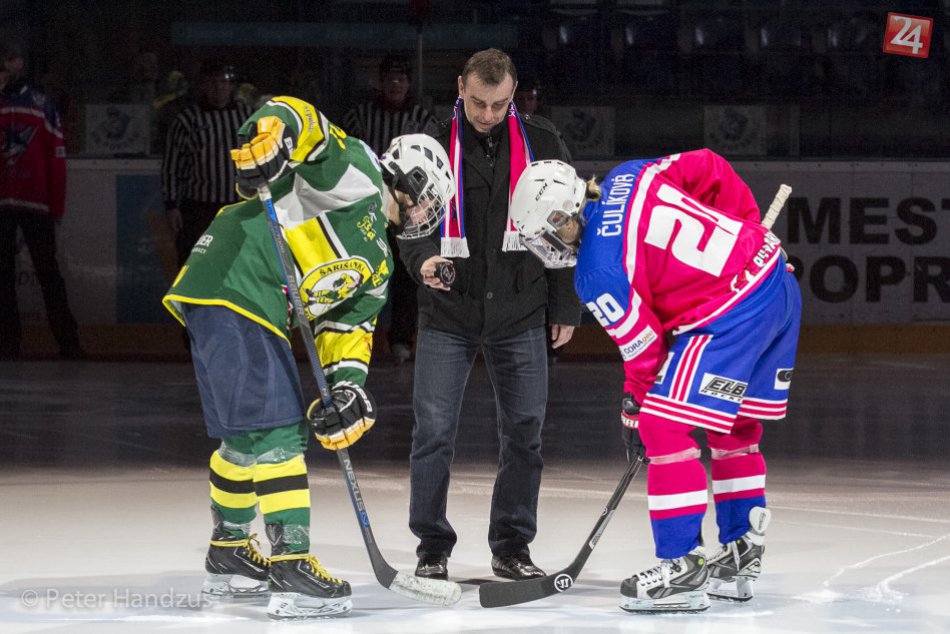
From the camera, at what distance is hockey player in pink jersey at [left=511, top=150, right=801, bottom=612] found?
3424mm

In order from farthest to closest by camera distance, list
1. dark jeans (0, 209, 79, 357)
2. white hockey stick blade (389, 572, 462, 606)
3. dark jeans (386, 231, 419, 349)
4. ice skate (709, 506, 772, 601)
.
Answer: dark jeans (0, 209, 79, 357) → dark jeans (386, 231, 419, 349) → ice skate (709, 506, 772, 601) → white hockey stick blade (389, 572, 462, 606)

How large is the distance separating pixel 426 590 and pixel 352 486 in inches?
11.0

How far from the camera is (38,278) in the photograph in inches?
340

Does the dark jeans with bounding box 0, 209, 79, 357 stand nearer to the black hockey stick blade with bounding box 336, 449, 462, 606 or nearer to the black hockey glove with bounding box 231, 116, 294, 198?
the black hockey stick blade with bounding box 336, 449, 462, 606

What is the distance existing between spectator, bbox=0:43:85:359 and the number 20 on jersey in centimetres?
496

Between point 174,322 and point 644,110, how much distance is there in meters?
3.05

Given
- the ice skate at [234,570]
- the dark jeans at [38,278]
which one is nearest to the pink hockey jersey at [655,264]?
the ice skate at [234,570]

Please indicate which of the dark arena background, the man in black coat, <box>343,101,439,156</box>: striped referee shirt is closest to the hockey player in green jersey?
the man in black coat

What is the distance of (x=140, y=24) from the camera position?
374 inches

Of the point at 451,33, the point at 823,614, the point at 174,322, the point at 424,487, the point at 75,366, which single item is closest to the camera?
the point at 823,614

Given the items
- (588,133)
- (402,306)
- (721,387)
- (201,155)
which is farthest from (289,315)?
(588,133)

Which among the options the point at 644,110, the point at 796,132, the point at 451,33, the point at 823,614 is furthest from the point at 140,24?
the point at 823,614

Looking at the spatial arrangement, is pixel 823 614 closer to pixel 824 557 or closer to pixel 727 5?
pixel 824 557

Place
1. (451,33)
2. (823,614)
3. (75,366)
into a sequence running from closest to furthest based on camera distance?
1. (823,614)
2. (75,366)
3. (451,33)
